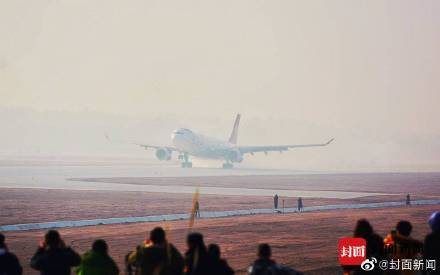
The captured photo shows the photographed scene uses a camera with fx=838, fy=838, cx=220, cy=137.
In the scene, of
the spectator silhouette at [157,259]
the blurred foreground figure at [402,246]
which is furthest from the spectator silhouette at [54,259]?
the blurred foreground figure at [402,246]

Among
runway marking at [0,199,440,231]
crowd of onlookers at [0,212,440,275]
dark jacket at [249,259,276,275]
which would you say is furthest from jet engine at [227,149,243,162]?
dark jacket at [249,259,276,275]

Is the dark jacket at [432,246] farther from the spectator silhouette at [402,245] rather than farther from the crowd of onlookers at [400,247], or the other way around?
the spectator silhouette at [402,245]

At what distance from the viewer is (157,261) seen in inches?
563

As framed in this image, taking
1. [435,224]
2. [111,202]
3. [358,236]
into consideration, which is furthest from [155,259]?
[111,202]

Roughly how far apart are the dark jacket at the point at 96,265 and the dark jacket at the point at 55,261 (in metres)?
0.14

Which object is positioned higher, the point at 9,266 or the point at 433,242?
the point at 433,242

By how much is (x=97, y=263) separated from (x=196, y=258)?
1.77m

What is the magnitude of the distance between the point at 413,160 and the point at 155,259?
177544mm

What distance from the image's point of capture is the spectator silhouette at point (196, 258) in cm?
1407

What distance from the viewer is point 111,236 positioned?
33.6 metres

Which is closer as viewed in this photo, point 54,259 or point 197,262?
point 197,262

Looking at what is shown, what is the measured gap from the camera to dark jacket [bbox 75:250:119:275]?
14492 mm

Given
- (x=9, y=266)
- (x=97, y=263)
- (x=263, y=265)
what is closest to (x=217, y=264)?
(x=263, y=265)

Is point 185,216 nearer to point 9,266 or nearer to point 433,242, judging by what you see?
point 433,242
